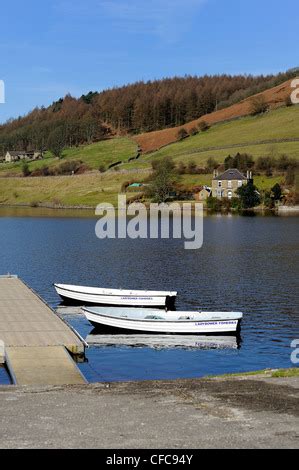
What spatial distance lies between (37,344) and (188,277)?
102 ft

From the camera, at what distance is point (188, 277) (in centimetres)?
6328

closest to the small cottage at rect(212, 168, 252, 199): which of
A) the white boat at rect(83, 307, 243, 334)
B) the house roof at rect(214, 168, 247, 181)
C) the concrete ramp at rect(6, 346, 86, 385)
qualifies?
the house roof at rect(214, 168, 247, 181)

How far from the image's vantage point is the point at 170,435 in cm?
1775

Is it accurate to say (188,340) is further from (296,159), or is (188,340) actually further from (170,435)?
(296,159)

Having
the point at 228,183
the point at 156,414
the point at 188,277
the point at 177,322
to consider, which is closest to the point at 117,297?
the point at 177,322

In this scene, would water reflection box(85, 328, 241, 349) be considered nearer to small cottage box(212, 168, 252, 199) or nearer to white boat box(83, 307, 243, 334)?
white boat box(83, 307, 243, 334)

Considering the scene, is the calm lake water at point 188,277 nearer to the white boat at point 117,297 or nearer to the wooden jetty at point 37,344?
the wooden jetty at point 37,344

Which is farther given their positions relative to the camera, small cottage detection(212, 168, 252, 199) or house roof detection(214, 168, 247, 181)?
house roof detection(214, 168, 247, 181)

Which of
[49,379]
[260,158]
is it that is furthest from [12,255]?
[260,158]

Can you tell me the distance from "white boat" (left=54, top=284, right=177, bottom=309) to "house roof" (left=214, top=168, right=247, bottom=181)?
134 m

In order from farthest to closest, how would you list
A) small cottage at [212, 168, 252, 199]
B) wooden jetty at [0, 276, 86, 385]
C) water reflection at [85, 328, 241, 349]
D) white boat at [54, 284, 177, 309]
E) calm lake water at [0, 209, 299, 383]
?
small cottage at [212, 168, 252, 199]
white boat at [54, 284, 177, 309]
water reflection at [85, 328, 241, 349]
calm lake water at [0, 209, 299, 383]
wooden jetty at [0, 276, 86, 385]

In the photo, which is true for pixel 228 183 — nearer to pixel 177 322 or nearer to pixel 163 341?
pixel 177 322

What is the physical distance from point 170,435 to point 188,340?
21643 mm

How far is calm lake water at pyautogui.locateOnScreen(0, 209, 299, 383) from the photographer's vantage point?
3475 cm
